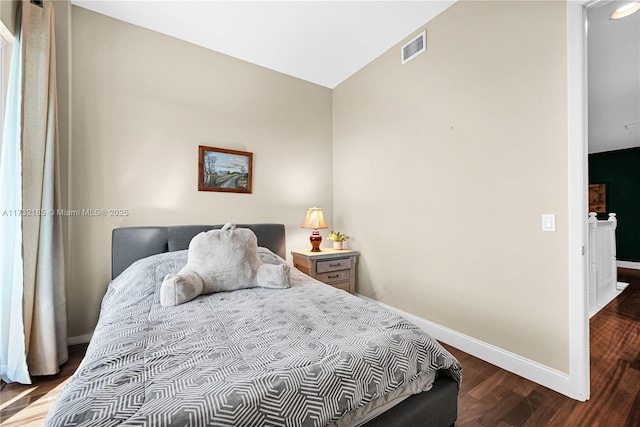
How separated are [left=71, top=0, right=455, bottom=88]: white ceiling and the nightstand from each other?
2.11 m

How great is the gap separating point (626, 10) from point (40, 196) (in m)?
4.16

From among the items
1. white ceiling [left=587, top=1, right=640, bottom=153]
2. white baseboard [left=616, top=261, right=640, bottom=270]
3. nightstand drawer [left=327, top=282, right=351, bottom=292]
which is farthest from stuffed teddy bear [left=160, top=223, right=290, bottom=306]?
white baseboard [left=616, top=261, right=640, bottom=270]

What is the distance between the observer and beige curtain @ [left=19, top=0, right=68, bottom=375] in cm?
177

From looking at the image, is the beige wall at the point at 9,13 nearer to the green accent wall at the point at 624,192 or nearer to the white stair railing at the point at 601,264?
the white stair railing at the point at 601,264

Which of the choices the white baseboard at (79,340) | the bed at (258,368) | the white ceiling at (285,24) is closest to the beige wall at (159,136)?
the white baseboard at (79,340)

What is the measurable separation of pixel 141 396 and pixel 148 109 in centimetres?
246

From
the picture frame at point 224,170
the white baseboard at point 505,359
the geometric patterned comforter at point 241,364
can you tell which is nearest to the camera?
the geometric patterned comforter at point 241,364

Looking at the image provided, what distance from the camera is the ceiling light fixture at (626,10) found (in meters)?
1.72

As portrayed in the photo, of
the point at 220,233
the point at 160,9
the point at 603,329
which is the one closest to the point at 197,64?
the point at 160,9

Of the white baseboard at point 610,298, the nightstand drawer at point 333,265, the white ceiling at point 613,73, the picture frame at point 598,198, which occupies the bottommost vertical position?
the white baseboard at point 610,298

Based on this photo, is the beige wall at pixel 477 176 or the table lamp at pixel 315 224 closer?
the beige wall at pixel 477 176

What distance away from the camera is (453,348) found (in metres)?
2.23

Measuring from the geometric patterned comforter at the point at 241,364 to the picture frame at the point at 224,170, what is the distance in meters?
1.42

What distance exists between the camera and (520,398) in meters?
1.60
